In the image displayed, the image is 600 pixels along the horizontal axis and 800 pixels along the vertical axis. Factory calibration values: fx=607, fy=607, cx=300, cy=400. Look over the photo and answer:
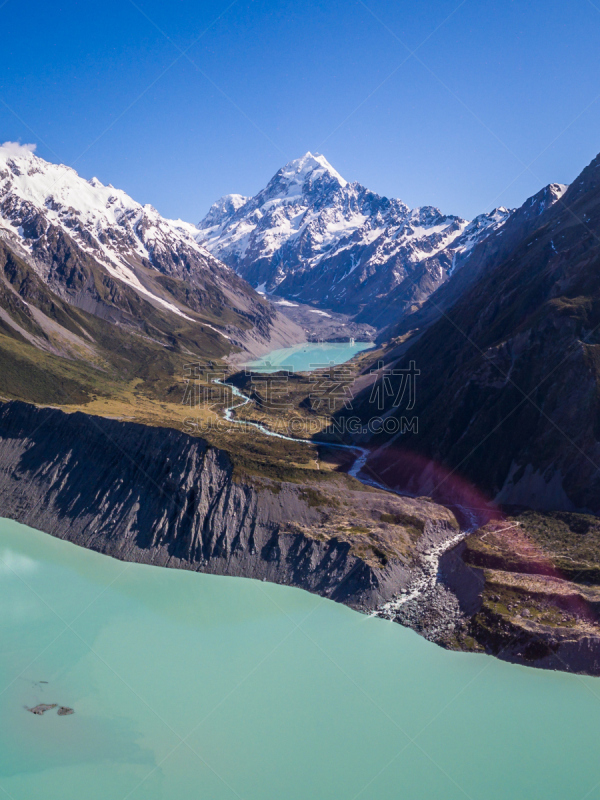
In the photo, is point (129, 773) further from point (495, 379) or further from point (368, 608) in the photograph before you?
point (495, 379)

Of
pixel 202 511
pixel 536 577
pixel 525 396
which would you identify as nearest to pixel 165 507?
pixel 202 511

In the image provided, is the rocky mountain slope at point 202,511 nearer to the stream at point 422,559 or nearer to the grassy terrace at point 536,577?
the stream at point 422,559

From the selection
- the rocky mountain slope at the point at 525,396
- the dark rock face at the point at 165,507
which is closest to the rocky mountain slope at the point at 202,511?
the dark rock face at the point at 165,507

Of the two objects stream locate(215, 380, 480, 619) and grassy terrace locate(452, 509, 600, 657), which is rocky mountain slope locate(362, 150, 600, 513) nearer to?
stream locate(215, 380, 480, 619)

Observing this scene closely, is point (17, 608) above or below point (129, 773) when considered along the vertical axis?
above

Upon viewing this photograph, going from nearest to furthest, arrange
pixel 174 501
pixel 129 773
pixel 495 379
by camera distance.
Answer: pixel 129 773 < pixel 174 501 < pixel 495 379

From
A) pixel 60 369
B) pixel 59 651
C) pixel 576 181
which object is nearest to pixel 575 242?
pixel 576 181

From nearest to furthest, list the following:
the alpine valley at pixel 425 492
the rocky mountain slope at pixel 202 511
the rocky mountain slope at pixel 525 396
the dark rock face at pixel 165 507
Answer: the alpine valley at pixel 425 492
the dark rock face at pixel 165 507
the rocky mountain slope at pixel 202 511
the rocky mountain slope at pixel 525 396
